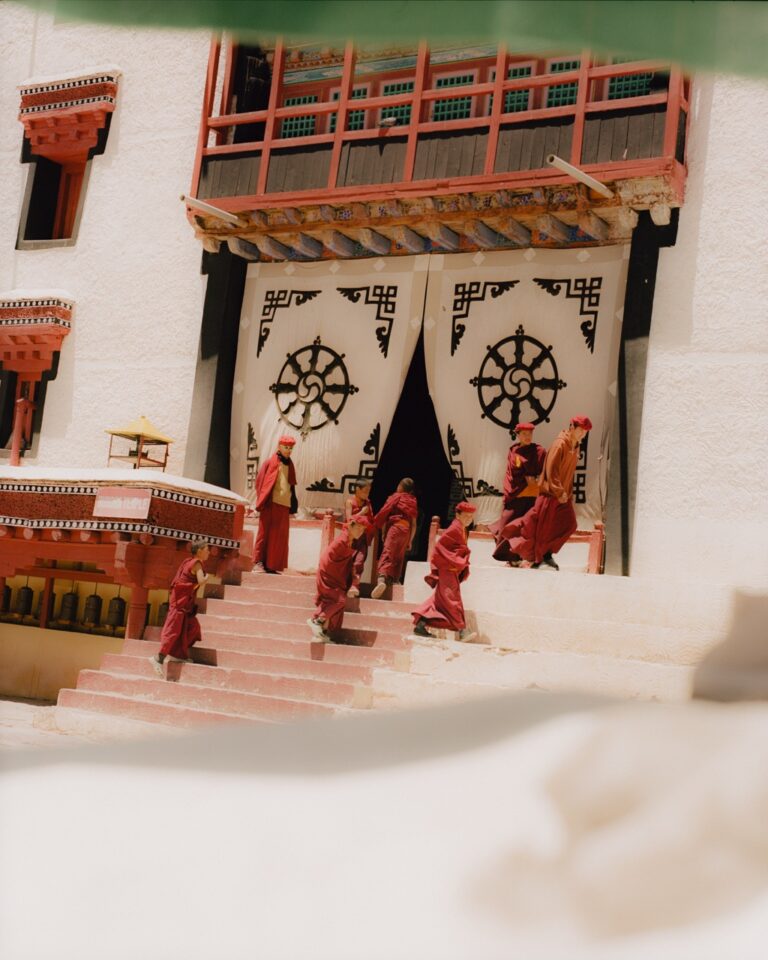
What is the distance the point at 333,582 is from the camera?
26.5ft

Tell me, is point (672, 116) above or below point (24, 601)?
above

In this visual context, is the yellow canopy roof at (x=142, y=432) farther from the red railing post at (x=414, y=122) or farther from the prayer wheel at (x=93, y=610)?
the red railing post at (x=414, y=122)

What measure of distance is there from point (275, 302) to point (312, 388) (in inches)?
41.2

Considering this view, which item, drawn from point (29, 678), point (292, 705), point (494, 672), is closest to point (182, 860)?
point (494, 672)

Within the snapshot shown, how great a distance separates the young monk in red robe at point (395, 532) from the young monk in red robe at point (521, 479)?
2.36ft

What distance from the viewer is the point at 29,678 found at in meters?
11.3

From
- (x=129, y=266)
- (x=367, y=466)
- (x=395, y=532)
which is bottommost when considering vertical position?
(x=395, y=532)

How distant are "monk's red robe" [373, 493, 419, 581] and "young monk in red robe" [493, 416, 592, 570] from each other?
97cm

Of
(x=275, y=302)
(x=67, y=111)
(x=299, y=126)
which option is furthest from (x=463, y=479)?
(x=67, y=111)

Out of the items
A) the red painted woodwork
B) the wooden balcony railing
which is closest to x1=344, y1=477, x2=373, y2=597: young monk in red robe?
the red painted woodwork

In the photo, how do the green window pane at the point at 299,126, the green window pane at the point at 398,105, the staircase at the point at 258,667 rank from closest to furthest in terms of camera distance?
the staircase at the point at 258,667, the green window pane at the point at 398,105, the green window pane at the point at 299,126

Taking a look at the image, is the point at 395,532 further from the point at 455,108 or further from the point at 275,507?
the point at 455,108

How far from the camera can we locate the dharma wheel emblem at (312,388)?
1058cm

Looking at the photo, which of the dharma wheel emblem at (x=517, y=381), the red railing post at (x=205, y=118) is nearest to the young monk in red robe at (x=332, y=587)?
the dharma wheel emblem at (x=517, y=381)
